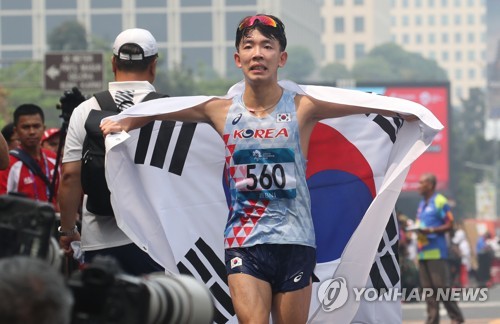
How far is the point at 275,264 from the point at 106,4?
17717cm

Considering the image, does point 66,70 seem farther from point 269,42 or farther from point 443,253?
point 269,42

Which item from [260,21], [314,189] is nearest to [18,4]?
[314,189]

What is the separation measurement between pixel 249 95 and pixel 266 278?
89 cm

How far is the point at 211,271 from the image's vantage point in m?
8.05

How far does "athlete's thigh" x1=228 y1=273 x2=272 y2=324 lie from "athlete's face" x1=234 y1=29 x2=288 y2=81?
0.96 meters

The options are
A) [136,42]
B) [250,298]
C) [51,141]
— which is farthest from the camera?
[51,141]

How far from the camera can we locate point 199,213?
26.2 ft

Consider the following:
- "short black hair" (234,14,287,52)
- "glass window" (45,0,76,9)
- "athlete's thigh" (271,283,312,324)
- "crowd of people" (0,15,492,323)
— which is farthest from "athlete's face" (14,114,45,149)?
"glass window" (45,0,76,9)

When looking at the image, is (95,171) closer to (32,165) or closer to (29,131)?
(32,165)

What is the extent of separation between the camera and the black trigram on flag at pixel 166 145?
7984mm

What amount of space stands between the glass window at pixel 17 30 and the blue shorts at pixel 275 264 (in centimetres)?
17647

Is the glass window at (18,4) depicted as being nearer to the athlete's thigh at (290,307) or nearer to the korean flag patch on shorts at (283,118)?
the korean flag patch on shorts at (283,118)

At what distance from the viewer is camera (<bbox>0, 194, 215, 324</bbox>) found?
365cm

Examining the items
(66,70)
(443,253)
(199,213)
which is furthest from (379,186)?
(66,70)
